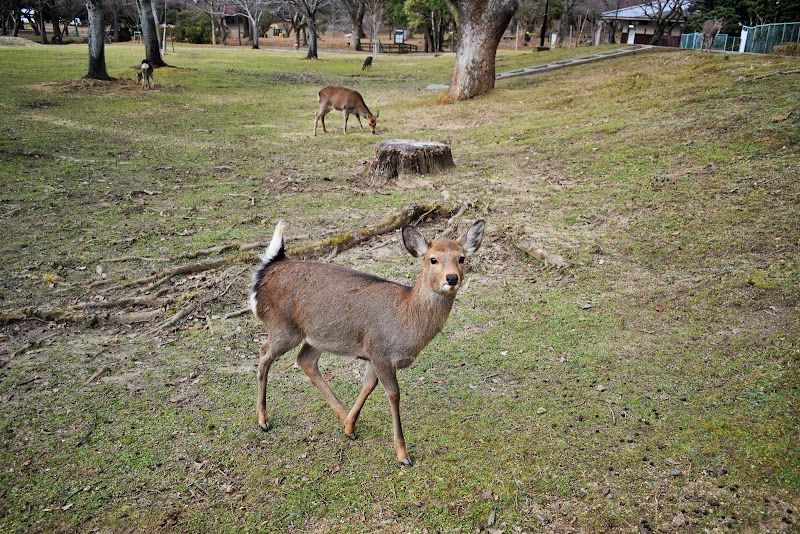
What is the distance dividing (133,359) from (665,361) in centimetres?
432

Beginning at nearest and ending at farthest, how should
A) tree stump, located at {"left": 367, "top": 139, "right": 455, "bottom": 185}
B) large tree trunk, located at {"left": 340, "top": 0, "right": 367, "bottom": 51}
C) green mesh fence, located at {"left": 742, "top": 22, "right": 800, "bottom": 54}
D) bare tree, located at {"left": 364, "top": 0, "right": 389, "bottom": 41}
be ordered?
1. tree stump, located at {"left": 367, "top": 139, "right": 455, "bottom": 185}
2. green mesh fence, located at {"left": 742, "top": 22, "right": 800, "bottom": 54}
3. large tree trunk, located at {"left": 340, "top": 0, "right": 367, "bottom": 51}
4. bare tree, located at {"left": 364, "top": 0, "right": 389, "bottom": 41}

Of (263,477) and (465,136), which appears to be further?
(465,136)

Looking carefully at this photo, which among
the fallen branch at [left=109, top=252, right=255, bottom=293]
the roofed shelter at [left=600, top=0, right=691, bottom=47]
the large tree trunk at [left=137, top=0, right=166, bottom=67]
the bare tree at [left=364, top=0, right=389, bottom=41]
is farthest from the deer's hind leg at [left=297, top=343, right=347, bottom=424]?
the bare tree at [left=364, top=0, right=389, bottom=41]

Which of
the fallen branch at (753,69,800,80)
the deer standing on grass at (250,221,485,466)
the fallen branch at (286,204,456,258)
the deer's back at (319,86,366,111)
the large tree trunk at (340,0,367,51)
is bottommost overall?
the fallen branch at (286,204,456,258)

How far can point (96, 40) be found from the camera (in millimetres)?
22031

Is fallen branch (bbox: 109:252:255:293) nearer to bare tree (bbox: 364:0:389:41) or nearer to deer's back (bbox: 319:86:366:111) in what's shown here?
deer's back (bbox: 319:86:366:111)

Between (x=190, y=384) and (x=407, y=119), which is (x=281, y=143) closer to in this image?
(x=407, y=119)

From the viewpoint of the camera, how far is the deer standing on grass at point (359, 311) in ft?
12.8

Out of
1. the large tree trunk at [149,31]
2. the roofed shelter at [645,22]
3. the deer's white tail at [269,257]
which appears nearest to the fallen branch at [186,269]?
the deer's white tail at [269,257]

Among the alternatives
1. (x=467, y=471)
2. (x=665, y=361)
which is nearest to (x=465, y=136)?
(x=665, y=361)

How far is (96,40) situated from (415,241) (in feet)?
73.1

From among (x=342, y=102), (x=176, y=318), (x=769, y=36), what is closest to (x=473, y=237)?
(x=176, y=318)

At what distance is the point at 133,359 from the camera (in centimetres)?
532

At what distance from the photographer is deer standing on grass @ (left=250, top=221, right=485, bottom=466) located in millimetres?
3906
